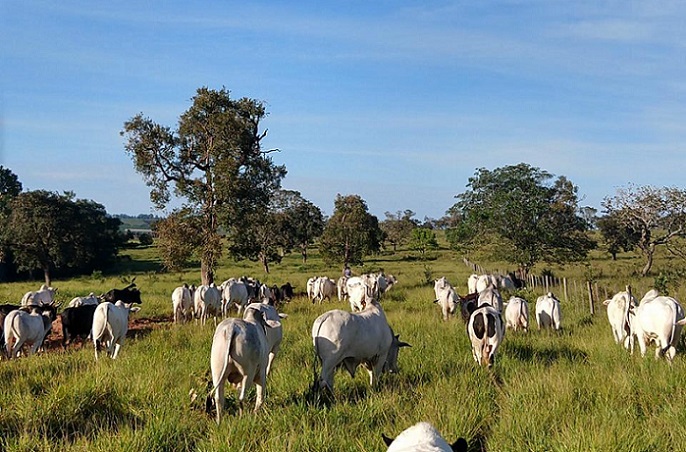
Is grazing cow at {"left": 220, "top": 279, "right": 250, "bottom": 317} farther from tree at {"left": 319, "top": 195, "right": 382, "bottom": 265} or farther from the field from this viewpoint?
tree at {"left": 319, "top": 195, "right": 382, "bottom": 265}

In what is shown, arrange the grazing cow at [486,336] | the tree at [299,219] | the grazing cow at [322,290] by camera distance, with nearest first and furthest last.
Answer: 1. the grazing cow at [486,336]
2. the grazing cow at [322,290]
3. the tree at [299,219]

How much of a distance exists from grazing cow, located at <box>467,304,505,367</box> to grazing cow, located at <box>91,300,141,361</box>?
686 centimetres

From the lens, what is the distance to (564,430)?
5547 millimetres

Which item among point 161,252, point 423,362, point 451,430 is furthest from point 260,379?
point 161,252

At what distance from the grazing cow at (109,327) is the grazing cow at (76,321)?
7.48ft

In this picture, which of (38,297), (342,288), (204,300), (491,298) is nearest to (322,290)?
(342,288)

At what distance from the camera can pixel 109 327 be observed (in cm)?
1152

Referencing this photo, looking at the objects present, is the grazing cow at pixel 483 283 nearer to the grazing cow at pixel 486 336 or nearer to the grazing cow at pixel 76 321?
the grazing cow at pixel 486 336

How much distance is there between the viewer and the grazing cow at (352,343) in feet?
25.3

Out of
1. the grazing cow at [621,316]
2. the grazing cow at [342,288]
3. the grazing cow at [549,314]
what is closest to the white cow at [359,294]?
the grazing cow at [342,288]

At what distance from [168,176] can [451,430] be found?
774 inches

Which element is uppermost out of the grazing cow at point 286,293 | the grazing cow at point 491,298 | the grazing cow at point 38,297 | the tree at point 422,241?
the tree at point 422,241

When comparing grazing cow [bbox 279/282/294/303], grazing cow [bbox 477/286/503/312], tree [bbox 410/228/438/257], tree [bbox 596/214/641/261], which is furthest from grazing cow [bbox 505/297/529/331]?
tree [bbox 410/228/438/257]

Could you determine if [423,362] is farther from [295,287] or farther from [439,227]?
[439,227]
